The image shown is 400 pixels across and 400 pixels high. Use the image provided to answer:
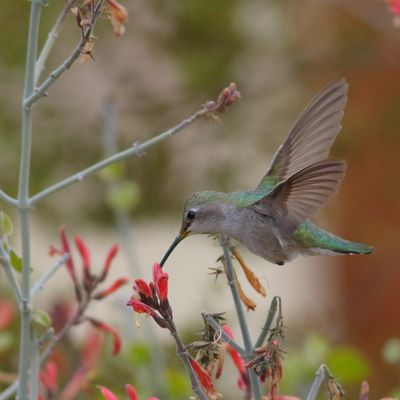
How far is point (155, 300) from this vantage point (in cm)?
131

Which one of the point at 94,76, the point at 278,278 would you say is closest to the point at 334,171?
the point at 94,76

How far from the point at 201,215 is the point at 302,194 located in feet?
0.74

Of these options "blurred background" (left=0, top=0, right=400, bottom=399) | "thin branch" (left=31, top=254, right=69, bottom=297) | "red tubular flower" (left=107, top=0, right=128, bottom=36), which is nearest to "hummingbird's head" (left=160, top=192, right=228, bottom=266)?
"thin branch" (left=31, top=254, right=69, bottom=297)

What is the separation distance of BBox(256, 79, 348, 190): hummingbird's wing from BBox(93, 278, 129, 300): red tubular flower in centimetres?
40

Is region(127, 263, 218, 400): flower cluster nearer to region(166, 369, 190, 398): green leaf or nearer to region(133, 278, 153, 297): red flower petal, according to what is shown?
region(133, 278, 153, 297): red flower petal

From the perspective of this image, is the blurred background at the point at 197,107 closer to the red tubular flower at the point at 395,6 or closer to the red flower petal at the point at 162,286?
the red tubular flower at the point at 395,6

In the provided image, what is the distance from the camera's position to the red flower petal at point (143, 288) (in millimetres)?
1293

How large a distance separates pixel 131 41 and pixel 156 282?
2.99 meters

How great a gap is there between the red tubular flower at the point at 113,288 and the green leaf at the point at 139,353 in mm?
484

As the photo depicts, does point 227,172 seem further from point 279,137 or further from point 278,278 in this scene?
point 278,278

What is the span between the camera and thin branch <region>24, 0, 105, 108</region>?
4.60 feet

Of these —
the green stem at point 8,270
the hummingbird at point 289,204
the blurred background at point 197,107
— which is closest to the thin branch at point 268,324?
the hummingbird at point 289,204

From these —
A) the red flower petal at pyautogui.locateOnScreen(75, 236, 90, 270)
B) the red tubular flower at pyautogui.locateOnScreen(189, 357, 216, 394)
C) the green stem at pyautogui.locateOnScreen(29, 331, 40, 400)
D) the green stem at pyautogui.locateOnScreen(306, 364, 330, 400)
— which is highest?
the red flower petal at pyautogui.locateOnScreen(75, 236, 90, 270)

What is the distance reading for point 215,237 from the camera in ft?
6.04
